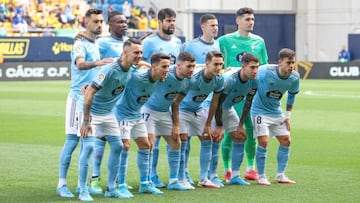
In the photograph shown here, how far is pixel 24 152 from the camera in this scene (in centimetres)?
1586

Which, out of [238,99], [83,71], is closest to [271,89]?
[238,99]

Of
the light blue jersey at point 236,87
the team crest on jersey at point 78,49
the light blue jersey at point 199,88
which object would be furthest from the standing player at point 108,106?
the light blue jersey at point 236,87

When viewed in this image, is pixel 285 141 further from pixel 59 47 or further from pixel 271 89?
pixel 59 47

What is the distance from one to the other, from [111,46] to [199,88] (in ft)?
4.47

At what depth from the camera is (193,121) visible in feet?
40.9

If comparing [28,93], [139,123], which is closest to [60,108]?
[28,93]

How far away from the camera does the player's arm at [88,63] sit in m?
10.7

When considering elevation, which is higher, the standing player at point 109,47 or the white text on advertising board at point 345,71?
the standing player at point 109,47

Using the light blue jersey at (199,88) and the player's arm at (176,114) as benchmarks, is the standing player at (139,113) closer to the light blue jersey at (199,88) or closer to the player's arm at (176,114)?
the player's arm at (176,114)

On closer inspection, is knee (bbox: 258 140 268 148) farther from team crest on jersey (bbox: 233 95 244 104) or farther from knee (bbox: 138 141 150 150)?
knee (bbox: 138 141 150 150)

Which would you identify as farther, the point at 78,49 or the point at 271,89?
the point at 271,89

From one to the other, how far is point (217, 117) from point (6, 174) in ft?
10.2

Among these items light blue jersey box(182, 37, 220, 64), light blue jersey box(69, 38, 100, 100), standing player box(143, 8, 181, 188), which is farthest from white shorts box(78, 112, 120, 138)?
light blue jersey box(182, 37, 220, 64)

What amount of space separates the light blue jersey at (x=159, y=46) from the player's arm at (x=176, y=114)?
1141mm
